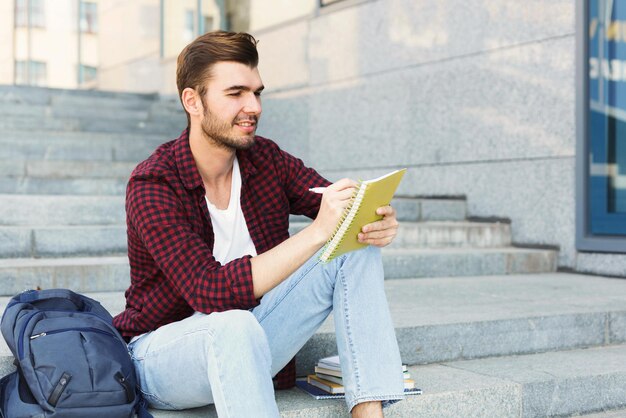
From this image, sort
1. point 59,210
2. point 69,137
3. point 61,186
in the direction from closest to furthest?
point 59,210, point 61,186, point 69,137

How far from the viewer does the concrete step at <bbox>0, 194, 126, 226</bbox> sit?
5.01m

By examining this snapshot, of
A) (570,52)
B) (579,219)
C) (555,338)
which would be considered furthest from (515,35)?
(555,338)

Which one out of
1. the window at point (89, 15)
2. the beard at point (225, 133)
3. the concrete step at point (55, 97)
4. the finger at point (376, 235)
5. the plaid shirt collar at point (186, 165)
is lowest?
the finger at point (376, 235)

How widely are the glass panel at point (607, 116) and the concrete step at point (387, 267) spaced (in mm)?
504

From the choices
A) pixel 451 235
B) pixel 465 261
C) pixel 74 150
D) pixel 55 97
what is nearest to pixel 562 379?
pixel 465 261

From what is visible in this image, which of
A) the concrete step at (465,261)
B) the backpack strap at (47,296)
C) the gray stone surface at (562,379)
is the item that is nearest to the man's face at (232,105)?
the backpack strap at (47,296)

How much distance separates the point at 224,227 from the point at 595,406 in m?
1.78

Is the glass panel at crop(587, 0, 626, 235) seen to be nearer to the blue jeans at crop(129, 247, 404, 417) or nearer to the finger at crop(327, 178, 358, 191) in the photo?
the blue jeans at crop(129, 247, 404, 417)

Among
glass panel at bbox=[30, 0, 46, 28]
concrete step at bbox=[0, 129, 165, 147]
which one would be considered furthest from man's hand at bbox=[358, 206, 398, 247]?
glass panel at bbox=[30, 0, 46, 28]

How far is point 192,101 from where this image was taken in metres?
2.65

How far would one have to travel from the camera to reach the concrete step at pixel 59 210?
501cm

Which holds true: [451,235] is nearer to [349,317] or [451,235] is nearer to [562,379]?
[562,379]

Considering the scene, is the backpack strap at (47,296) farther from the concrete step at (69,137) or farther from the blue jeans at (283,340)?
the concrete step at (69,137)

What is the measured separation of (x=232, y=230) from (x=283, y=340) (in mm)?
407
